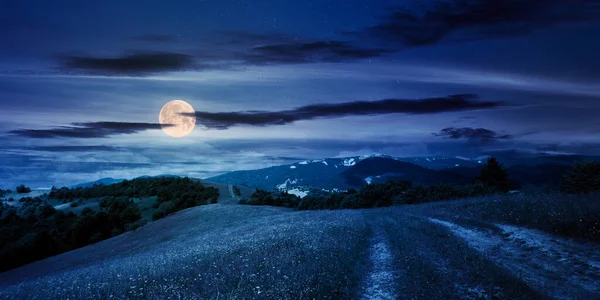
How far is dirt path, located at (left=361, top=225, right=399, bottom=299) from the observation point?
36.9 ft

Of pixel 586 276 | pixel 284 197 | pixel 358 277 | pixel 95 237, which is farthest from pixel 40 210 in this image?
pixel 586 276

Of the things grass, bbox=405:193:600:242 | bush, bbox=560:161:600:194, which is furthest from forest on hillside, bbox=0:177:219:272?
bush, bbox=560:161:600:194

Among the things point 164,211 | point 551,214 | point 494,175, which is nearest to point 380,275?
point 551,214

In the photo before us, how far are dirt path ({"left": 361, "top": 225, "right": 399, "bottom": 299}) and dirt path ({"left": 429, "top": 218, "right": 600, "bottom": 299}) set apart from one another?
4.25 m

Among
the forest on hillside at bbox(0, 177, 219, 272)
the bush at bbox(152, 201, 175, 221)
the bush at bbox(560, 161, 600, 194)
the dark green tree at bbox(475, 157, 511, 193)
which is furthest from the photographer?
the bush at bbox(152, 201, 175, 221)

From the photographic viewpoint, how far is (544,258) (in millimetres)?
14680

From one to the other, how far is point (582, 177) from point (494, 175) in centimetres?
2417

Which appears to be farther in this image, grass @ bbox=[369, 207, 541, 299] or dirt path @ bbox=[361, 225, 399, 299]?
dirt path @ bbox=[361, 225, 399, 299]

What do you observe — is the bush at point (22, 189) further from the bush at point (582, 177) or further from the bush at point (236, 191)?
the bush at point (582, 177)

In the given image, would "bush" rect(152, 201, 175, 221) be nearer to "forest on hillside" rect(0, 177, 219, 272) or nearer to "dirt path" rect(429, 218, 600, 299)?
"forest on hillside" rect(0, 177, 219, 272)

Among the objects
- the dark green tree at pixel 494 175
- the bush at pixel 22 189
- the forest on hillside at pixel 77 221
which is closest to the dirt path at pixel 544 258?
the dark green tree at pixel 494 175

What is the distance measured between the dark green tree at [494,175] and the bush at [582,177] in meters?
21.9

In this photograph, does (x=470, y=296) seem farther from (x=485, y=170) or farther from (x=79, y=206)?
(x=79, y=206)

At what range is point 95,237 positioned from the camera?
205 feet
